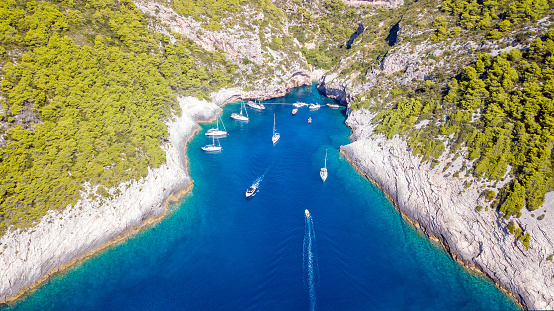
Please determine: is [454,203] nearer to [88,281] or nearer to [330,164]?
[330,164]

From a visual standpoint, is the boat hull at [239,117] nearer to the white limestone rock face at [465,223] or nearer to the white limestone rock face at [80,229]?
the white limestone rock face at [80,229]

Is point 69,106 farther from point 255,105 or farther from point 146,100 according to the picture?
point 255,105

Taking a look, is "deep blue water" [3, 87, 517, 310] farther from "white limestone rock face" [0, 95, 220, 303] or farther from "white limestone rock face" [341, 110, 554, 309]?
"white limestone rock face" [341, 110, 554, 309]

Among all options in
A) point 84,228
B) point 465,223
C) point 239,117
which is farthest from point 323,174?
point 84,228

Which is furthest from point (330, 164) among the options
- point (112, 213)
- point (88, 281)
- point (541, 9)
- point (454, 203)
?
point (541, 9)

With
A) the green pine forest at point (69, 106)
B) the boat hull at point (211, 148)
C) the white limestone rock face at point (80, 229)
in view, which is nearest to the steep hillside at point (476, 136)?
the boat hull at point (211, 148)
